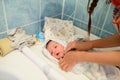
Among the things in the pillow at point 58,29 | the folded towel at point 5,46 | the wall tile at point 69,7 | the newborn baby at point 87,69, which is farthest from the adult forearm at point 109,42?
the folded towel at point 5,46

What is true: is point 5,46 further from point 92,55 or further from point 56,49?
point 92,55

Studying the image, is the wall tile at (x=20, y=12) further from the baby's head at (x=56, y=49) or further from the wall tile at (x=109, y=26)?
the wall tile at (x=109, y=26)

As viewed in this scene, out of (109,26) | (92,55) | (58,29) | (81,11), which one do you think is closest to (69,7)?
(81,11)

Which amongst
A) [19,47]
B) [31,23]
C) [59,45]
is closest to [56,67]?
[59,45]

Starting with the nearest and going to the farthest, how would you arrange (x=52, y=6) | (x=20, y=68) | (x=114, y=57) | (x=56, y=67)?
(x=114, y=57), (x=20, y=68), (x=56, y=67), (x=52, y=6)

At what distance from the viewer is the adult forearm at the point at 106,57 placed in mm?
670

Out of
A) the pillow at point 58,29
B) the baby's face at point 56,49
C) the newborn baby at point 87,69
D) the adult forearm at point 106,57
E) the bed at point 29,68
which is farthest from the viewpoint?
the pillow at point 58,29

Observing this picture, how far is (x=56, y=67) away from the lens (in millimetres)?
917

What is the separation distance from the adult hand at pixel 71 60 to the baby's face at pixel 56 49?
0.09 m

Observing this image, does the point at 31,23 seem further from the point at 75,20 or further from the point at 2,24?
the point at 75,20

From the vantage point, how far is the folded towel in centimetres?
91

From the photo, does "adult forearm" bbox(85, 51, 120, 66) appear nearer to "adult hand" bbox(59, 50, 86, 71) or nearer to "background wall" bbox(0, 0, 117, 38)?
"adult hand" bbox(59, 50, 86, 71)

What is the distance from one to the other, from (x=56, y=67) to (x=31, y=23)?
1.39 ft

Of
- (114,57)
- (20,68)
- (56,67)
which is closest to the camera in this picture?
(114,57)
